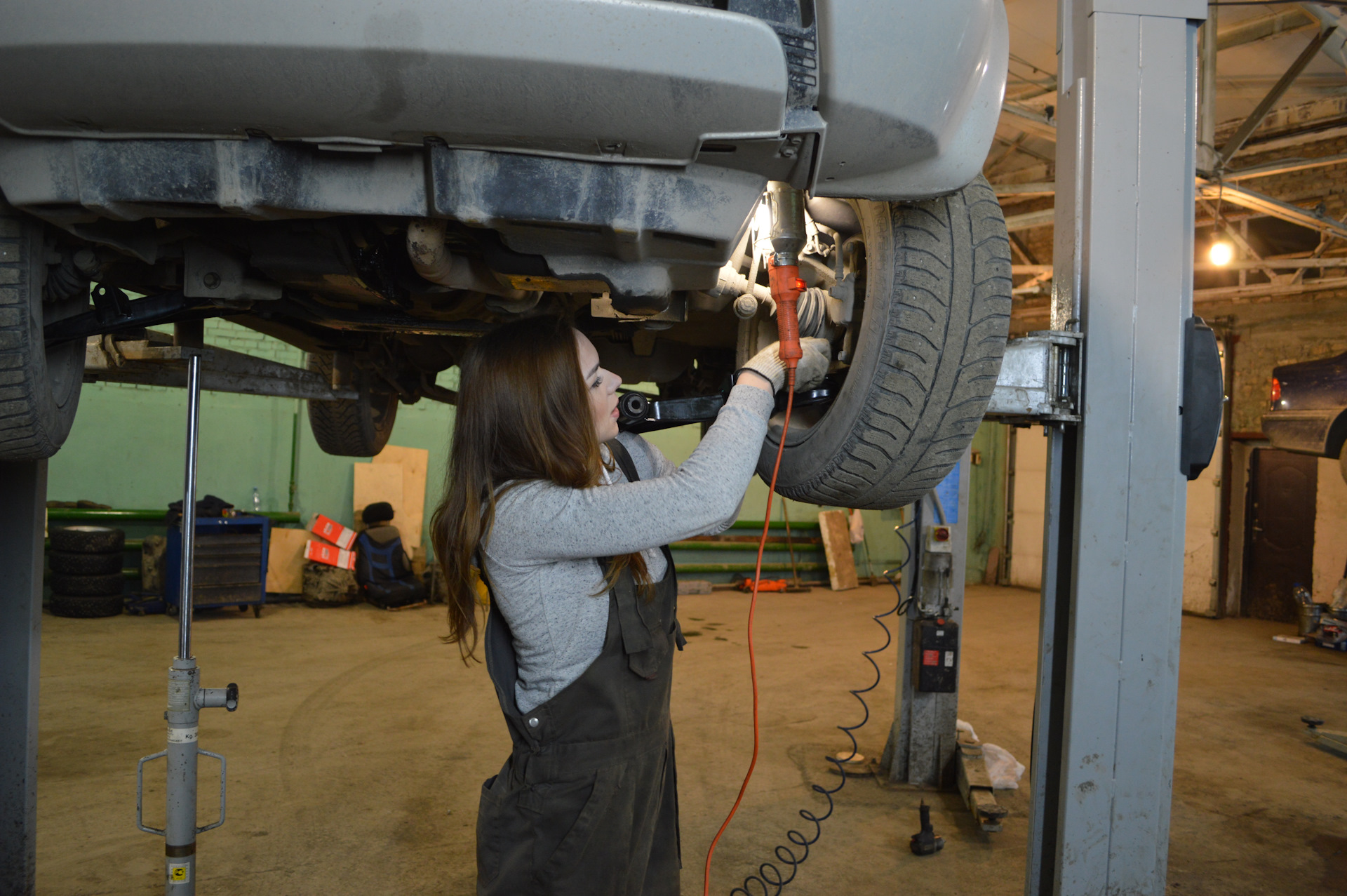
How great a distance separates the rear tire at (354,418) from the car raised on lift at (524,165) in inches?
62.4

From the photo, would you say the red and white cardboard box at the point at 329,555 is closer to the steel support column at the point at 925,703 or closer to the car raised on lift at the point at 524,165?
the steel support column at the point at 925,703

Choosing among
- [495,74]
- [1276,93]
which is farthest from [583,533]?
[1276,93]

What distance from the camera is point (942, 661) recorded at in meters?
3.43

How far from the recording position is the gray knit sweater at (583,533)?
3.76 feet

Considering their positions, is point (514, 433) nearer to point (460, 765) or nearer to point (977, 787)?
point (460, 765)

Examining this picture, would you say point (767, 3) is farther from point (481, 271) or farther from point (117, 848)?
point (117, 848)

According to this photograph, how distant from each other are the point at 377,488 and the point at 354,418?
409 centimetres

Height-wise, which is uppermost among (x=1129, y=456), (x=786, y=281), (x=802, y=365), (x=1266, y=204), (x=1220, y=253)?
(x=1266, y=204)

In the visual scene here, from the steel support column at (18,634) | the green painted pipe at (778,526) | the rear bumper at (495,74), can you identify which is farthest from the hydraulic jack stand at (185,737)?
the green painted pipe at (778,526)

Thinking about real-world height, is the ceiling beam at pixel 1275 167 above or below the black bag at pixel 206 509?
above

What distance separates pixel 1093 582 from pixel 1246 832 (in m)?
2.29

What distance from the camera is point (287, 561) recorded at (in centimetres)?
674

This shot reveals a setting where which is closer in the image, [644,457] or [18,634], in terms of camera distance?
[644,457]

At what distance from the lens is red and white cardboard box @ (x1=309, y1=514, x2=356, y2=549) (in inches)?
268
